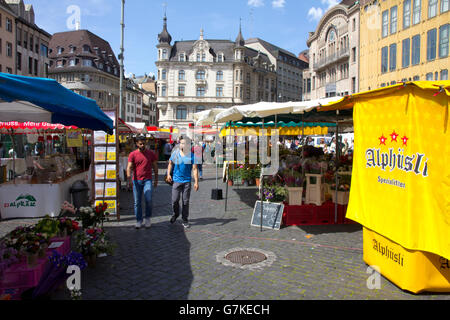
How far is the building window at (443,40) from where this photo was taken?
28.6m

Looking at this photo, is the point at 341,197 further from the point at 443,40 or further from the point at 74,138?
the point at 443,40

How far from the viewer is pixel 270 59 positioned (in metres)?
96.8

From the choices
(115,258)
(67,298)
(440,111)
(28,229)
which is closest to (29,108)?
(28,229)

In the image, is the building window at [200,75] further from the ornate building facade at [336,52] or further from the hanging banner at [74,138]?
the hanging banner at [74,138]

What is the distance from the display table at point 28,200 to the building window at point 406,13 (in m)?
35.1

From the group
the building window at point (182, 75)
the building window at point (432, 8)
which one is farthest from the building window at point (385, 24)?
the building window at point (182, 75)

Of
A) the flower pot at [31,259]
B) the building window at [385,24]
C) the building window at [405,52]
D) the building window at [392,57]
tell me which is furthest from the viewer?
the building window at [385,24]

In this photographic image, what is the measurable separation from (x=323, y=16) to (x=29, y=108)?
5303 cm

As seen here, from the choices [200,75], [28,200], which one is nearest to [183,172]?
[28,200]

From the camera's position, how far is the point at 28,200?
28.1ft

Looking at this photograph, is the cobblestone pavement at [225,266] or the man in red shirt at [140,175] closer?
the cobblestone pavement at [225,266]

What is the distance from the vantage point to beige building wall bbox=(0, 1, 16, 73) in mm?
37875

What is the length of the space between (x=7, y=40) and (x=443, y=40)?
4384cm

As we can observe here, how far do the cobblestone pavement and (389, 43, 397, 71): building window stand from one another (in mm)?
32933
